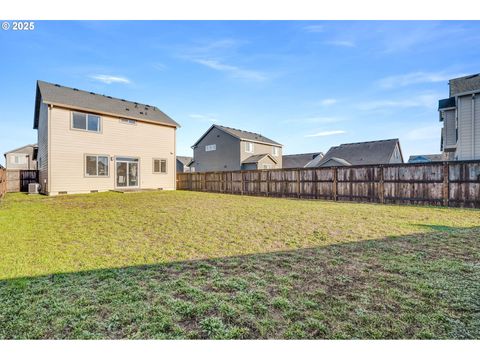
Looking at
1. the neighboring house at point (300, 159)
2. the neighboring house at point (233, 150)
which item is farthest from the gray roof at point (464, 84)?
the neighboring house at point (300, 159)

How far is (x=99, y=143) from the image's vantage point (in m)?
15.2

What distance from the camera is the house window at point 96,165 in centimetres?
1476

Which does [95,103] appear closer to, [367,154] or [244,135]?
[244,135]

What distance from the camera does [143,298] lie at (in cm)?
257

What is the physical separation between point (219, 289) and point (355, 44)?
5.91m

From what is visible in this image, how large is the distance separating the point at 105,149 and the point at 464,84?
20645mm

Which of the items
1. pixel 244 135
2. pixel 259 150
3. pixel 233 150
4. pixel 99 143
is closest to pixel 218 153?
pixel 233 150

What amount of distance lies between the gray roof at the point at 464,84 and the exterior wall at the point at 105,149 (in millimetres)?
17637

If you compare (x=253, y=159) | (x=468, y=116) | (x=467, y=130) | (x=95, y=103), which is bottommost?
(x=253, y=159)

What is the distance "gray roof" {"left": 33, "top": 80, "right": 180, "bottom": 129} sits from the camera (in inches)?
552

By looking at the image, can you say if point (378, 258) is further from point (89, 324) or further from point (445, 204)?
point (445, 204)

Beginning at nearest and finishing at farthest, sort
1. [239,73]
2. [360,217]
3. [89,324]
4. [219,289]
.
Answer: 1. [89,324]
2. [219,289]
3. [360,217]
4. [239,73]
